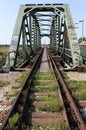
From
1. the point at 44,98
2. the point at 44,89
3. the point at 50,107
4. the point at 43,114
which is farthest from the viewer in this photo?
the point at 44,89

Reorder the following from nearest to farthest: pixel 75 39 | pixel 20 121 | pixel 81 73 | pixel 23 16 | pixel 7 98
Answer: pixel 20 121, pixel 7 98, pixel 81 73, pixel 75 39, pixel 23 16

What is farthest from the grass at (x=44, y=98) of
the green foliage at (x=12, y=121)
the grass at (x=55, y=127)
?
the grass at (x=55, y=127)

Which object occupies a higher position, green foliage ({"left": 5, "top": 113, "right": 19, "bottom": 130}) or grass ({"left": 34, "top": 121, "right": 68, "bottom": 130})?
green foliage ({"left": 5, "top": 113, "right": 19, "bottom": 130})

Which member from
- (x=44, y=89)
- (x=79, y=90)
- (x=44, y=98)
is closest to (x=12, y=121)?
(x=44, y=98)

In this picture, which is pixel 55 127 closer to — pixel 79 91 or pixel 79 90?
pixel 79 91

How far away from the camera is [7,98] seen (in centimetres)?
834

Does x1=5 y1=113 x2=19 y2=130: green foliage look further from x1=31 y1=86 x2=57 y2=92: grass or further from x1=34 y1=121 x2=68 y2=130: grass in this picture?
x1=31 y1=86 x2=57 y2=92: grass

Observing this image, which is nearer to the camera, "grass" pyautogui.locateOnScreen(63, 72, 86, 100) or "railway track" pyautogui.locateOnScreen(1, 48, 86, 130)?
"railway track" pyautogui.locateOnScreen(1, 48, 86, 130)

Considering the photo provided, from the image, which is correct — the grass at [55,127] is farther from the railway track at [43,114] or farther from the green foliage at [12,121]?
the green foliage at [12,121]

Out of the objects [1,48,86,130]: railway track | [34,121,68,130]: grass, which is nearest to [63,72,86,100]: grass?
[1,48,86,130]: railway track

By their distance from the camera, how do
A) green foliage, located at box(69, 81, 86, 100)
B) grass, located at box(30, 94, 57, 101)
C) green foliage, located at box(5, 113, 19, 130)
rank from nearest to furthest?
1. green foliage, located at box(5, 113, 19, 130)
2. grass, located at box(30, 94, 57, 101)
3. green foliage, located at box(69, 81, 86, 100)

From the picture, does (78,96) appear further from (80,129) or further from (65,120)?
(80,129)

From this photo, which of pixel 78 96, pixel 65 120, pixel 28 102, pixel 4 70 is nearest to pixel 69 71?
pixel 4 70

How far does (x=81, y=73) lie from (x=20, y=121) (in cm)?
914
